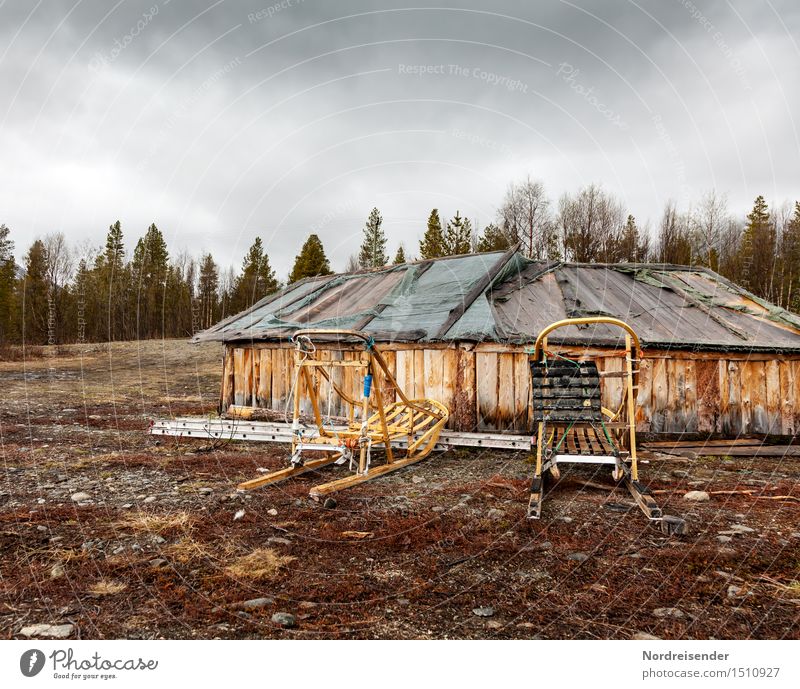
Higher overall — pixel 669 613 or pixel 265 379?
pixel 265 379

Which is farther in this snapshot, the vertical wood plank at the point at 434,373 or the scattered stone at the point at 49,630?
the vertical wood plank at the point at 434,373

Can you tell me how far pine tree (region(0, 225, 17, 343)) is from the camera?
33.5 m

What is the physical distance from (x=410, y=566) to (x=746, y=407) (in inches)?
307

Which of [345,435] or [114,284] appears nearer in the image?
[345,435]

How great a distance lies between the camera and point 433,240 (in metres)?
36.4

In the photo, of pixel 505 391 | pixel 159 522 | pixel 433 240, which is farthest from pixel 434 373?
pixel 433 240

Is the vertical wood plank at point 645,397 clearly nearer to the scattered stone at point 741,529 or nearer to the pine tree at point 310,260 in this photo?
the scattered stone at point 741,529

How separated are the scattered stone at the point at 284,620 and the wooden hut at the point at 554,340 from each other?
19.8ft

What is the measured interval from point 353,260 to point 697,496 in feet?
122

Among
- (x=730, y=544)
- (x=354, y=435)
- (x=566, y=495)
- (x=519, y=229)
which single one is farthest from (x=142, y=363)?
(x=730, y=544)

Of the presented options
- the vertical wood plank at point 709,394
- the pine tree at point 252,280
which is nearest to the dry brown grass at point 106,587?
the vertical wood plank at point 709,394

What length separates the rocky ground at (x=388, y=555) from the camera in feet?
8.57

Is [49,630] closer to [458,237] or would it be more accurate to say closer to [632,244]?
[632,244]
